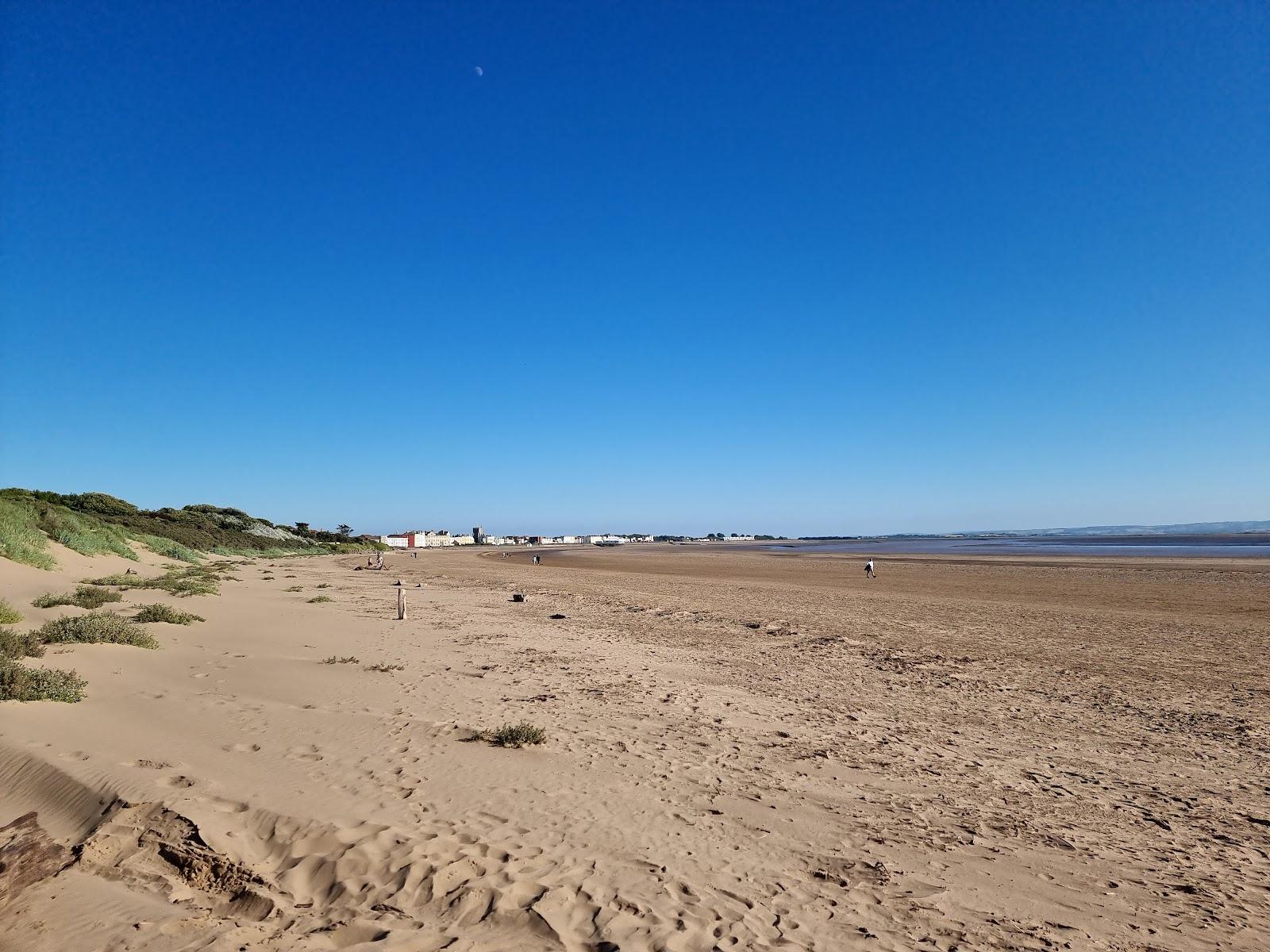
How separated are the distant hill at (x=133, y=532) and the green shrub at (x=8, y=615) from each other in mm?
8702

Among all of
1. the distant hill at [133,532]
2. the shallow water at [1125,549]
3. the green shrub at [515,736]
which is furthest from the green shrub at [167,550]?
the shallow water at [1125,549]

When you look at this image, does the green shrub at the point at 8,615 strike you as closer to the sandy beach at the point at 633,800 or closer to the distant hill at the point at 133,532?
the sandy beach at the point at 633,800

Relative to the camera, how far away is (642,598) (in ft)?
84.3

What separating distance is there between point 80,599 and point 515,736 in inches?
503

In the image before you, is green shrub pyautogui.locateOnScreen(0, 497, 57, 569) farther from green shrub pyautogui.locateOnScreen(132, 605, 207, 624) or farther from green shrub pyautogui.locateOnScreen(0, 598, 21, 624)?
green shrub pyautogui.locateOnScreen(0, 598, 21, 624)

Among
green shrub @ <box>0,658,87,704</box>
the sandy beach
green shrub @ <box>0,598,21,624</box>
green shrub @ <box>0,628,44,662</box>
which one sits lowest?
the sandy beach

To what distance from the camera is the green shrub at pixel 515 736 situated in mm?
7121

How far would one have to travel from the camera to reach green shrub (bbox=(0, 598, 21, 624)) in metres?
10.5

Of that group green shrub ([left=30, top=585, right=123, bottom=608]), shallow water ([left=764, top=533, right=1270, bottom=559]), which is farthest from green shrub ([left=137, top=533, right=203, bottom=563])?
shallow water ([left=764, top=533, right=1270, bottom=559])

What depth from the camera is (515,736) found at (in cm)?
716

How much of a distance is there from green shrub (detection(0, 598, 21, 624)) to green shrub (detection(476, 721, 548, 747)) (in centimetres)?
888

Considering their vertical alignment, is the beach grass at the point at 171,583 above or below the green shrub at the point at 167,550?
below

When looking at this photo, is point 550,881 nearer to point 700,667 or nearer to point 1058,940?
point 1058,940

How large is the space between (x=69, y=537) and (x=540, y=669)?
23647 millimetres
